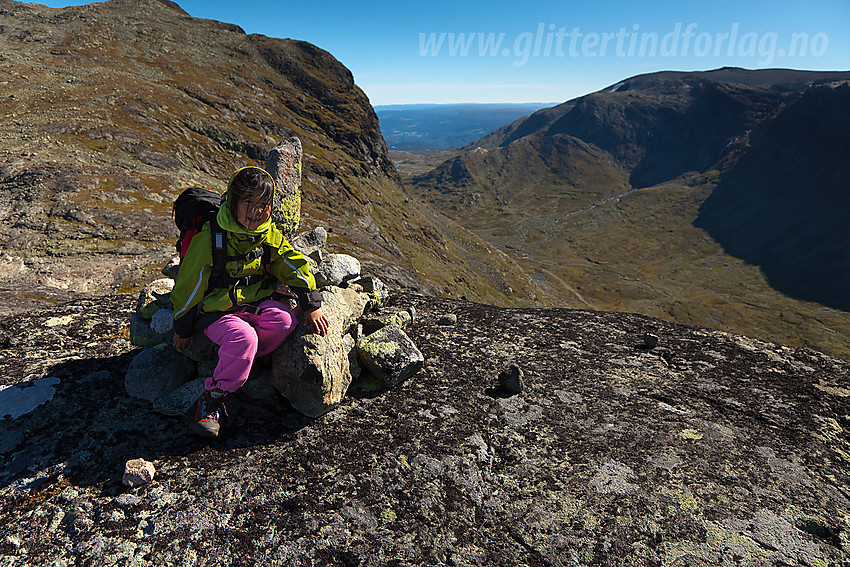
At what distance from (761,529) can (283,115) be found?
5278 inches

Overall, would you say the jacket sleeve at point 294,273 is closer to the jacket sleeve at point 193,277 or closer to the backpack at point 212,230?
the backpack at point 212,230

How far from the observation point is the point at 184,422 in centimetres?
675

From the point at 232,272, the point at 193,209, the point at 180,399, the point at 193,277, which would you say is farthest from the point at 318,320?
the point at 193,209

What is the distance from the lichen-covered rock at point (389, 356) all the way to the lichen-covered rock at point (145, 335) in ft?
13.7

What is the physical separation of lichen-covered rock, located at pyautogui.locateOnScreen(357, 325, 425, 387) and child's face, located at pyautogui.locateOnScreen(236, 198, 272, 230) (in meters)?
3.46

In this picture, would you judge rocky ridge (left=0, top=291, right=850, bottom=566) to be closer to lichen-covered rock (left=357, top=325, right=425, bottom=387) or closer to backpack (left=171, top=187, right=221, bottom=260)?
lichen-covered rock (left=357, top=325, right=425, bottom=387)

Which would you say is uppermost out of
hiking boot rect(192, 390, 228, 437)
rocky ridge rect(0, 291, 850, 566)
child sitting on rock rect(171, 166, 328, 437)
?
child sitting on rock rect(171, 166, 328, 437)

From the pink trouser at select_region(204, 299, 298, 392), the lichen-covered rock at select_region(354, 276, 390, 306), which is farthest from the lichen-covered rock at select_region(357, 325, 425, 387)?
the lichen-covered rock at select_region(354, 276, 390, 306)

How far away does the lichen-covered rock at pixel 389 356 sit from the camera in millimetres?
8484

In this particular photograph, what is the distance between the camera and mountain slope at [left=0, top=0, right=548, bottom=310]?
31250 mm

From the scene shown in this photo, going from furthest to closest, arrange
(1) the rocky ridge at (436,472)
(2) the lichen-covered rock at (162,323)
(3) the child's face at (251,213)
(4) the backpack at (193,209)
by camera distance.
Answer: (2) the lichen-covered rock at (162,323) → (4) the backpack at (193,209) → (3) the child's face at (251,213) → (1) the rocky ridge at (436,472)

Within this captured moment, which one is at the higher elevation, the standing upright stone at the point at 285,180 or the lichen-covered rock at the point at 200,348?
the standing upright stone at the point at 285,180

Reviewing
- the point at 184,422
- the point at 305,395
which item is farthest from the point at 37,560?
the point at 305,395

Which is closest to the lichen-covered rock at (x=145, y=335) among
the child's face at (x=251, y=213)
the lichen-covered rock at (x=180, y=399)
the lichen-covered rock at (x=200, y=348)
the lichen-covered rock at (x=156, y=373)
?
the lichen-covered rock at (x=156, y=373)
